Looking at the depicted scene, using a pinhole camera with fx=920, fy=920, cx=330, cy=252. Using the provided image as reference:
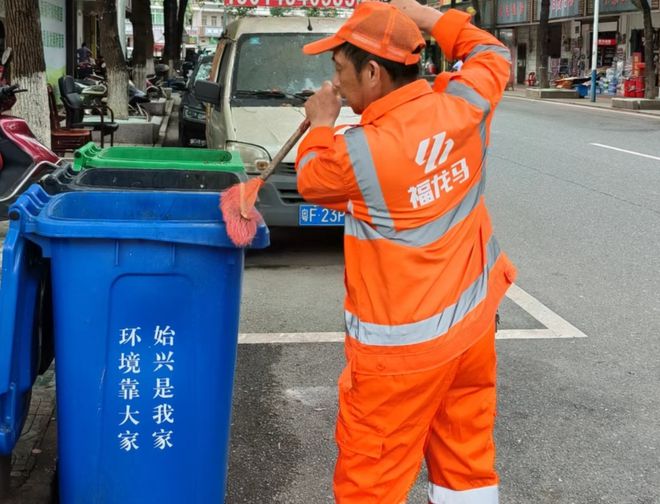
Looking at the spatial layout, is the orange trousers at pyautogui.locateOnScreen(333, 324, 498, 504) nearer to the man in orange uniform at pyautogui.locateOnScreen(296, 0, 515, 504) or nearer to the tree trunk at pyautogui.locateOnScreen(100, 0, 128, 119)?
the man in orange uniform at pyautogui.locateOnScreen(296, 0, 515, 504)

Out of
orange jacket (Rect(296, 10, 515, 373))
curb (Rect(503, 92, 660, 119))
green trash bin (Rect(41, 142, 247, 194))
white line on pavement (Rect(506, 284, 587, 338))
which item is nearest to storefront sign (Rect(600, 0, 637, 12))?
curb (Rect(503, 92, 660, 119))

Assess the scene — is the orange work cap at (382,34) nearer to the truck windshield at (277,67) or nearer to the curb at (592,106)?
the truck windshield at (277,67)

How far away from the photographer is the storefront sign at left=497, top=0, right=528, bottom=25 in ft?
153

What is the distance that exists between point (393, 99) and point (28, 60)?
25.9 feet

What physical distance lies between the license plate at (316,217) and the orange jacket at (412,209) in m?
4.60

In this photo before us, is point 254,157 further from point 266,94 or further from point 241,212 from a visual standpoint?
point 241,212

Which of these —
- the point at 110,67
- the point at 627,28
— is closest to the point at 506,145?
the point at 110,67

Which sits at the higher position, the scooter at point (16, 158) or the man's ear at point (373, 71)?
the man's ear at point (373, 71)

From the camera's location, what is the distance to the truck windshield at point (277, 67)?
834 centimetres

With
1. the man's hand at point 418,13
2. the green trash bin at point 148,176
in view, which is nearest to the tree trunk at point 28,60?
the green trash bin at point 148,176

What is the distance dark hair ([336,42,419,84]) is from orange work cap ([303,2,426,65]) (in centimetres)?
2

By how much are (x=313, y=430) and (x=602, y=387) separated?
64.6 inches

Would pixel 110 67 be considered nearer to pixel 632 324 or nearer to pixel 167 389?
pixel 632 324

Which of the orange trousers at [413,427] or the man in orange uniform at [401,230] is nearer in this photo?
the man in orange uniform at [401,230]
